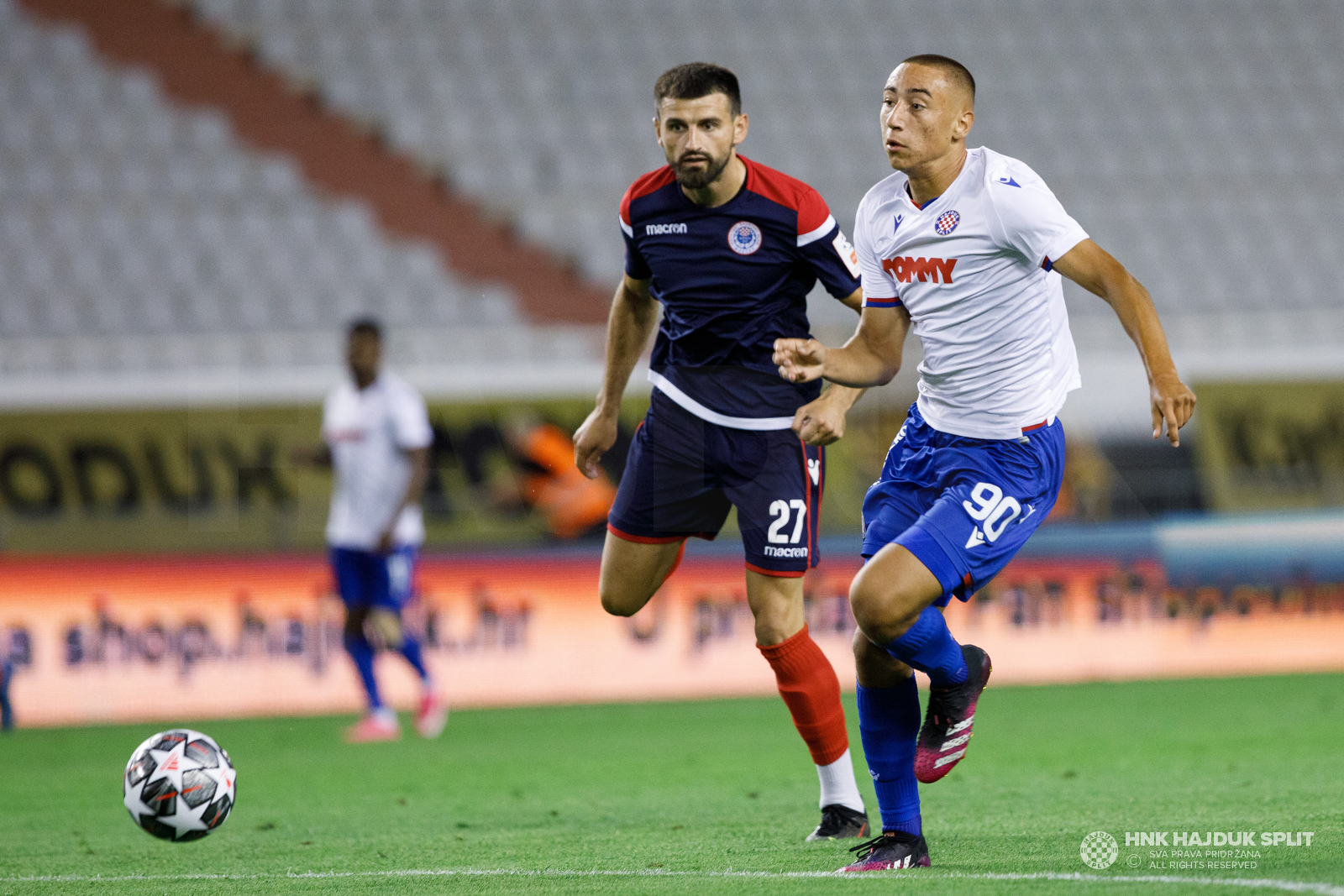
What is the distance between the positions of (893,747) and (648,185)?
2.07m

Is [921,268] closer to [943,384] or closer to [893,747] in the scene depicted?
[943,384]

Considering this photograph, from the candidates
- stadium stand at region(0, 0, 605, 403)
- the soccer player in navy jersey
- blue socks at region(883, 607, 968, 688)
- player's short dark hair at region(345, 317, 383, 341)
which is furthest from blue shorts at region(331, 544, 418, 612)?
blue socks at region(883, 607, 968, 688)

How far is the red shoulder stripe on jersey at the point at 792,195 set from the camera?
208 inches

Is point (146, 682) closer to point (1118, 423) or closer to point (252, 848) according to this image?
point (252, 848)

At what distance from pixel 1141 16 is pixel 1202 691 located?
423 inches

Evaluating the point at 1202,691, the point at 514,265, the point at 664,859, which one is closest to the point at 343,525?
the point at 664,859

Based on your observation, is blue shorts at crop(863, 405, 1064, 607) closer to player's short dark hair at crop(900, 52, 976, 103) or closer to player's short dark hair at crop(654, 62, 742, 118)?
player's short dark hair at crop(900, 52, 976, 103)

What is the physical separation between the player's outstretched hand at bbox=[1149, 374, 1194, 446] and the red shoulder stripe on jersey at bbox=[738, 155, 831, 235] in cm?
158

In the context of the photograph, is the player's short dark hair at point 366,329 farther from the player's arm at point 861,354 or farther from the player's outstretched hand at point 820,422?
the player's outstretched hand at point 820,422

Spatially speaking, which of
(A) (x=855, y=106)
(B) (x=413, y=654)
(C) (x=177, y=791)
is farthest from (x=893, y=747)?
(A) (x=855, y=106)

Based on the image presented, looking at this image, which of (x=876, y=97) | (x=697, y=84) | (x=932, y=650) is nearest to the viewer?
(x=932, y=650)

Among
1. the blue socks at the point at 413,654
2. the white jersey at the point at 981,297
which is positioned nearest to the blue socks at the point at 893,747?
the white jersey at the point at 981,297

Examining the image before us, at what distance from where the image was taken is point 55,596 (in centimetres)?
1027

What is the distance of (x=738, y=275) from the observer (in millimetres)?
5316
